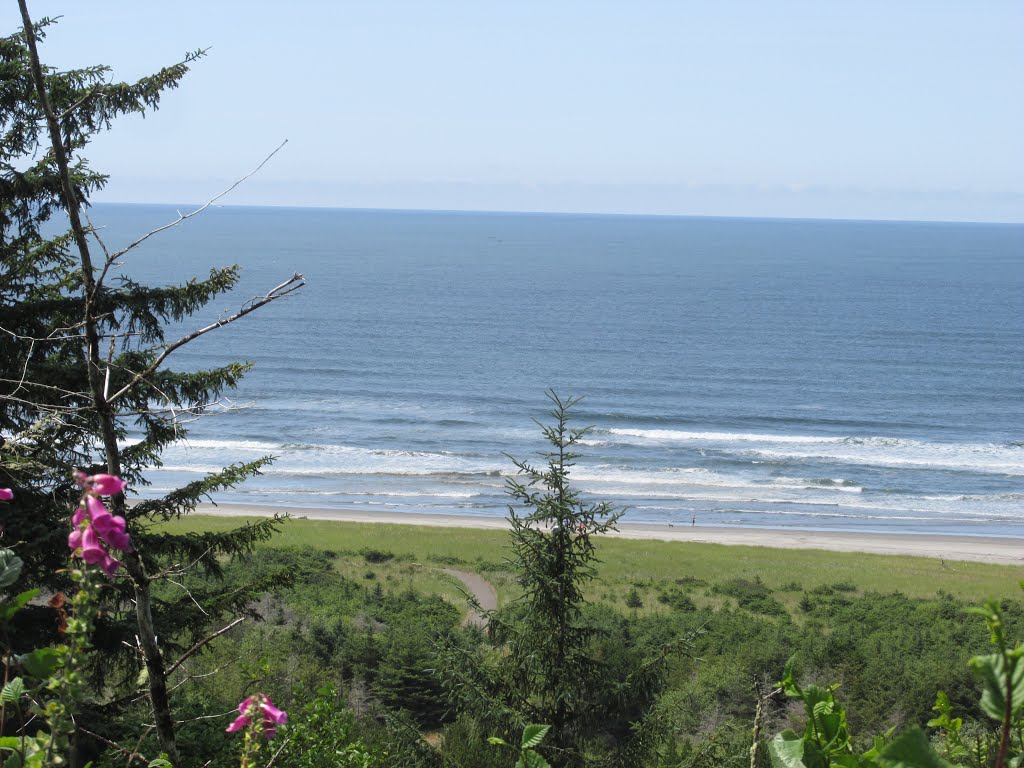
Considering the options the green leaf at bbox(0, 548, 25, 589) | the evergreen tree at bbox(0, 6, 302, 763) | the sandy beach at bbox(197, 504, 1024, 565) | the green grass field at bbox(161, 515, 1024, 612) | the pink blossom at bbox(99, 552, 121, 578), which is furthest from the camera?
the sandy beach at bbox(197, 504, 1024, 565)

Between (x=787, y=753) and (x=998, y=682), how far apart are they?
1.68 feet

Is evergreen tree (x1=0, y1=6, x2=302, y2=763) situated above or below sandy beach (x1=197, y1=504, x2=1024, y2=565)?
above

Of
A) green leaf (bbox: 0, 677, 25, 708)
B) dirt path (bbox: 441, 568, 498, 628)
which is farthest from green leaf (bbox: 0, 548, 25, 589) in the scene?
dirt path (bbox: 441, 568, 498, 628)

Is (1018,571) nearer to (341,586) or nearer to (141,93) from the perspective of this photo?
(341,586)

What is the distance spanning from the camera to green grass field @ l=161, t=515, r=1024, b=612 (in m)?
34.2

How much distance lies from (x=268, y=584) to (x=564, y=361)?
73.8 metres

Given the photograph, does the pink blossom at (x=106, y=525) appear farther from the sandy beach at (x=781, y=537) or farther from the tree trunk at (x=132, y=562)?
the sandy beach at (x=781, y=537)

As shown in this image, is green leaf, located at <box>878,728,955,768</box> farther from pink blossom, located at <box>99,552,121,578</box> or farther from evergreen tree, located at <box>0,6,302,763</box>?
evergreen tree, located at <box>0,6,302,763</box>

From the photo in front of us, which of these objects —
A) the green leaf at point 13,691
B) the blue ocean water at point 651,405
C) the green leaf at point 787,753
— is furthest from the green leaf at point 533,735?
the blue ocean water at point 651,405

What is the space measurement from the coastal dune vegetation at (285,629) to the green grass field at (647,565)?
1159 mm

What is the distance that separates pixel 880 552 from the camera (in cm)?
4166

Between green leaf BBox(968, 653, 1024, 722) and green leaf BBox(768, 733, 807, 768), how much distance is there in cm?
46

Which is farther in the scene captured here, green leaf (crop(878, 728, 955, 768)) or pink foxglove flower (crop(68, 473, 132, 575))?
pink foxglove flower (crop(68, 473, 132, 575))

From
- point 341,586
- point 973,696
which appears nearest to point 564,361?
point 341,586
